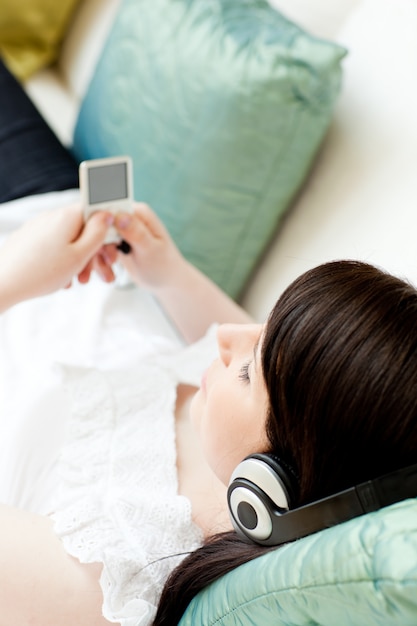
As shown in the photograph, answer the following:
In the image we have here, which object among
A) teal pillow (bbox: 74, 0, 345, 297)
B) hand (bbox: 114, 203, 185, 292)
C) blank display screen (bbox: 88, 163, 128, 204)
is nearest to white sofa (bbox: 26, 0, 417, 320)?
teal pillow (bbox: 74, 0, 345, 297)

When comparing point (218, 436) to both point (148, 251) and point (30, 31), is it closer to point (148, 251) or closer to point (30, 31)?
point (148, 251)

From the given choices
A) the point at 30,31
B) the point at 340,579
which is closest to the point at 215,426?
the point at 340,579

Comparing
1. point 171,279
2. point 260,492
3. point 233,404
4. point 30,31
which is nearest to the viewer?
point 260,492

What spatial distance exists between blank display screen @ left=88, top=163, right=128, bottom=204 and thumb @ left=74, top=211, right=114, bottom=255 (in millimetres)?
22

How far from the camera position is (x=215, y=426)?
762 millimetres

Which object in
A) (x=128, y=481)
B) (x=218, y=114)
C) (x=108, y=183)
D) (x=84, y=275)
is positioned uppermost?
(x=218, y=114)

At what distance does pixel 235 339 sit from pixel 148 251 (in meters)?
0.29

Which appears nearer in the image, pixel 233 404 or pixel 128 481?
pixel 233 404

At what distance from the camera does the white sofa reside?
1018 millimetres

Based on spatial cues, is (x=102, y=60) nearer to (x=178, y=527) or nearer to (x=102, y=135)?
(x=102, y=135)

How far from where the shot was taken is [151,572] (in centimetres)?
77

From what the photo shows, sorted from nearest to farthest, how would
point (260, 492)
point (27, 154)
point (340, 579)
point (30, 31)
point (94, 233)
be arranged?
point (340, 579)
point (260, 492)
point (94, 233)
point (27, 154)
point (30, 31)

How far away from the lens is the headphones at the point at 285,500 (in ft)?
1.93

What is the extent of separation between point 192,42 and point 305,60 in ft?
0.64
